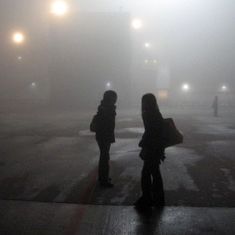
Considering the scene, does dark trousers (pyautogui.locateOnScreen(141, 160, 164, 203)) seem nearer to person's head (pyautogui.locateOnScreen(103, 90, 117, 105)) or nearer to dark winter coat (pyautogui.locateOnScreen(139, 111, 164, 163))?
dark winter coat (pyautogui.locateOnScreen(139, 111, 164, 163))

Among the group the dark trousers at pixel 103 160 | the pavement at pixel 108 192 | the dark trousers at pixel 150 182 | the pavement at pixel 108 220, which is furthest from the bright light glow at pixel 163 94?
the pavement at pixel 108 220

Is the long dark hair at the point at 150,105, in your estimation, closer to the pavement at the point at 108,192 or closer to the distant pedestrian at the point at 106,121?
the distant pedestrian at the point at 106,121

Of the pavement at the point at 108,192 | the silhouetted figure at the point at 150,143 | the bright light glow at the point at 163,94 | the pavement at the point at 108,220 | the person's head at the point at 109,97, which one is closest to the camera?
the pavement at the point at 108,220

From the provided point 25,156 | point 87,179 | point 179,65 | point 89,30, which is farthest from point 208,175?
point 179,65

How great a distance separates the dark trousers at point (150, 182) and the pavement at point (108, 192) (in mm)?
259

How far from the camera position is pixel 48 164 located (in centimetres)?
803

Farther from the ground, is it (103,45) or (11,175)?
(103,45)

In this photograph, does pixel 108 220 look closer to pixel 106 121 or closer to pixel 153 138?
pixel 153 138

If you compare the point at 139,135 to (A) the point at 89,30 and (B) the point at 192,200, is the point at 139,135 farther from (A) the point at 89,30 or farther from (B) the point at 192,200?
(A) the point at 89,30

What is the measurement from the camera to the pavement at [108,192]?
4.17m

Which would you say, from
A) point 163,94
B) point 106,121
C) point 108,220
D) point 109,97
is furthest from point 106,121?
point 163,94

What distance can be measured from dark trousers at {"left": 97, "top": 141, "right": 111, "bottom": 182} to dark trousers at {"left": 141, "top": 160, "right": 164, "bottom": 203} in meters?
1.19

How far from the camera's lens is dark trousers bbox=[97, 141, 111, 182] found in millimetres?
5828

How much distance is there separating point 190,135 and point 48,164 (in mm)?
7323
